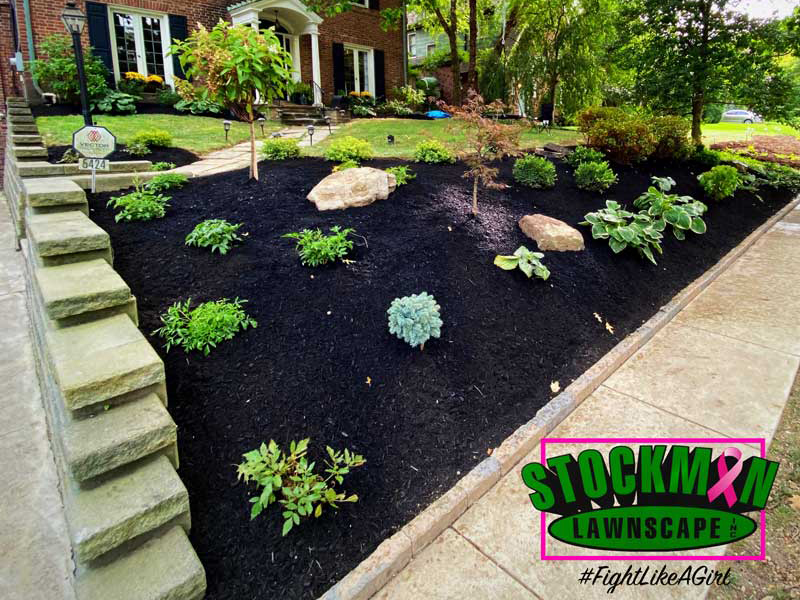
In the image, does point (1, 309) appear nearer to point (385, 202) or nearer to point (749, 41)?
point (385, 202)

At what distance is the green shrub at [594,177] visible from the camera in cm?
630

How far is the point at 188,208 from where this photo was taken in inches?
173

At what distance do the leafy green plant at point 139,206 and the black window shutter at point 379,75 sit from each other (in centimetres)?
1403

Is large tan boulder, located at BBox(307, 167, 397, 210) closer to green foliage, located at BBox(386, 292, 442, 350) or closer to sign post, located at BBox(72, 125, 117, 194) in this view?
green foliage, located at BBox(386, 292, 442, 350)

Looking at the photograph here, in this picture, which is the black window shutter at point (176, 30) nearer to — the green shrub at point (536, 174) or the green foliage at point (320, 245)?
the green shrub at point (536, 174)

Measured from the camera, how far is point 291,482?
220 centimetres

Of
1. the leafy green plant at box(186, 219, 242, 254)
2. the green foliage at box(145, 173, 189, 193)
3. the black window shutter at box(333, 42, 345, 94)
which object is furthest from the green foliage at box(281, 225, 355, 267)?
the black window shutter at box(333, 42, 345, 94)

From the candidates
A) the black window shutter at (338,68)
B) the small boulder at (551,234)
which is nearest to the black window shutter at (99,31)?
the black window shutter at (338,68)

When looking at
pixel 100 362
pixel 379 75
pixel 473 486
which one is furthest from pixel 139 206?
pixel 379 75

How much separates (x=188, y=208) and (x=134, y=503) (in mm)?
3217

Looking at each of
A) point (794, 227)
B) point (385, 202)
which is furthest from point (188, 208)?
point (794, 227)

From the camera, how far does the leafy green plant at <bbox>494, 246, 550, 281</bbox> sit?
13.5 feet

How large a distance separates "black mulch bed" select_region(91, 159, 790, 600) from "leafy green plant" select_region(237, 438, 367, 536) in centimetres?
8

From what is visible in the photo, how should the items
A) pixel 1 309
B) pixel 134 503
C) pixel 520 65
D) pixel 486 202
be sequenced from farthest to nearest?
1. pixel 520 65
2. pixel 486 202
3. pixel 1 309
4. pixel 134 503
